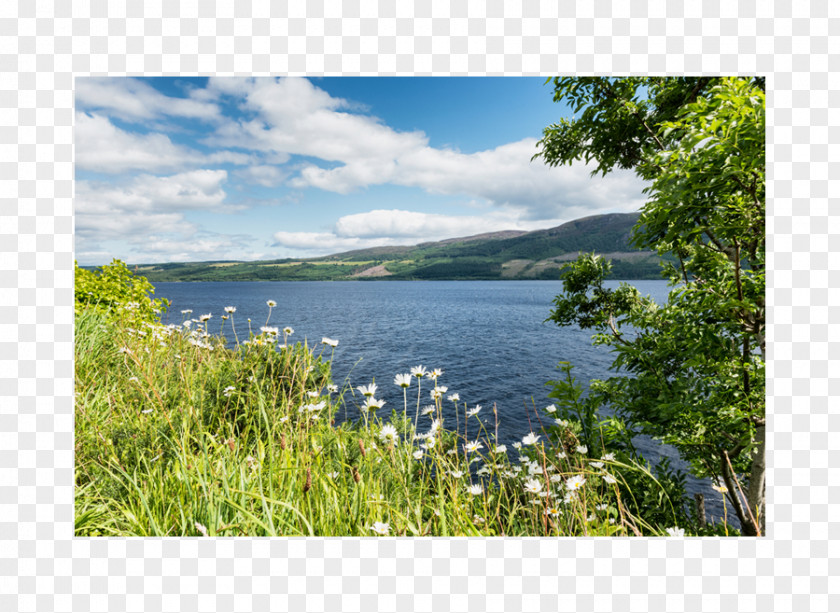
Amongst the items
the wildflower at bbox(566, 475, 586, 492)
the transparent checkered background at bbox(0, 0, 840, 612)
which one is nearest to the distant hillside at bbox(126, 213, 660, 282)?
the transparent checkered background at bbox(0, 0, 840, 612)

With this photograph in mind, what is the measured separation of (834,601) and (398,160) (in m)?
3.90

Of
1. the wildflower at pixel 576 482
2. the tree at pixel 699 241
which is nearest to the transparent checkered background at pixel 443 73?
the tree at pixel 699 241

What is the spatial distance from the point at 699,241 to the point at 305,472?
2.76 m

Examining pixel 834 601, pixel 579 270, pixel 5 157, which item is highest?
pixel 5 157

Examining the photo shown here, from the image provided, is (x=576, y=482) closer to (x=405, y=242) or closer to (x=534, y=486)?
(x=534, y=486)

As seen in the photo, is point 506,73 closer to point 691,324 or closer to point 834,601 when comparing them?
point 691,324

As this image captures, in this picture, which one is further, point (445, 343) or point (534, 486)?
point (445, 343)

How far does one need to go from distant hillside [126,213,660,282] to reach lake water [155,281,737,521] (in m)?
0.65

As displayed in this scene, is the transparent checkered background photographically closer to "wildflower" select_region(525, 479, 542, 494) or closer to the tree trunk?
the tree trunk

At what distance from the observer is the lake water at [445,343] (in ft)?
24.3

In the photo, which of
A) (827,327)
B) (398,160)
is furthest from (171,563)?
(827,327)

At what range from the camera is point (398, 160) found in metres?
3.25

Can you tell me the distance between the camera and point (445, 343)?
43.8 ft

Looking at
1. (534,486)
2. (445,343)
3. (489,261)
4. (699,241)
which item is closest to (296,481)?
(534,486)
